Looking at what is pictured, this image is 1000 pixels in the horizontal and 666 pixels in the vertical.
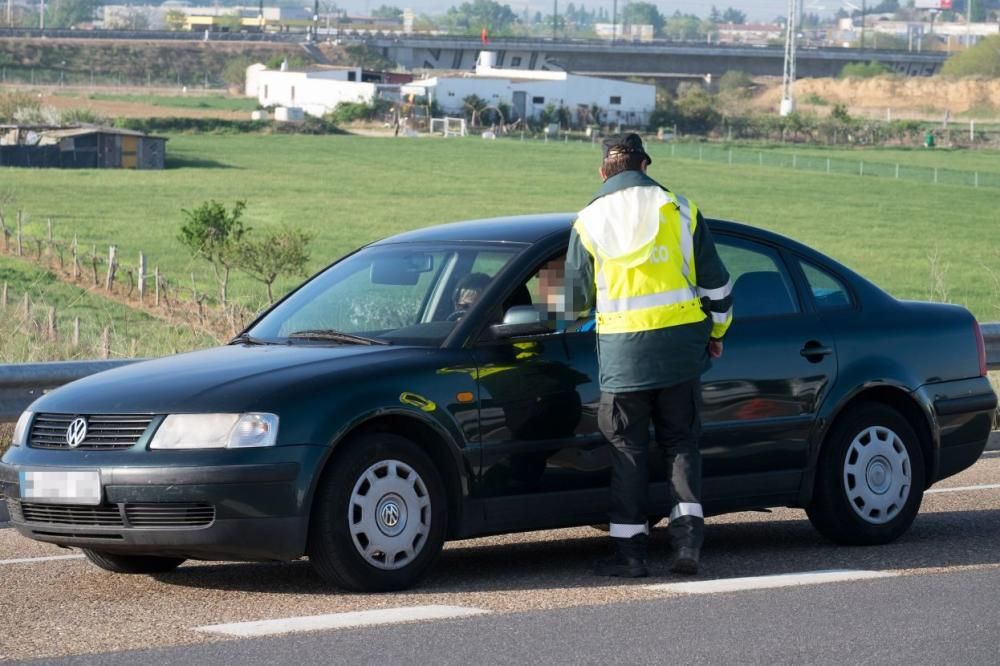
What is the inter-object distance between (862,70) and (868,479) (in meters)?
184

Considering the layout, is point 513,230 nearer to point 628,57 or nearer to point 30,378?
point 30,378

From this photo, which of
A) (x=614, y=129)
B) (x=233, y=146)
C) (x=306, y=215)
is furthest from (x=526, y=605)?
(x=614, y=129)

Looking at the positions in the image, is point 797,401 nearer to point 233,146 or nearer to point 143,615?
point 143,615

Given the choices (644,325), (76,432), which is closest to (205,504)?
(76,432)

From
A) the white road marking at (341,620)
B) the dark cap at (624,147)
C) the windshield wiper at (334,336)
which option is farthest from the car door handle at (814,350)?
the white road marking at (341,620)

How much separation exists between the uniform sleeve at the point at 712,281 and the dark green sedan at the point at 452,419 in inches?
18.5

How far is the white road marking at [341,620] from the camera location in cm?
602

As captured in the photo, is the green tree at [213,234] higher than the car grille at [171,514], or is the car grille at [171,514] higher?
the car grille at [171,514]

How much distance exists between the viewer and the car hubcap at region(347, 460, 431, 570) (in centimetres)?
675

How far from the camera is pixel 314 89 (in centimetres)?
14550

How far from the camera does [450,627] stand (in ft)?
20.0

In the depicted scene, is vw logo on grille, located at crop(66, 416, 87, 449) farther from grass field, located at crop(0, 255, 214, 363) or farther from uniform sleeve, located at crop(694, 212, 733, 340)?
grass field, located at crop(0, 255, 214, 363)

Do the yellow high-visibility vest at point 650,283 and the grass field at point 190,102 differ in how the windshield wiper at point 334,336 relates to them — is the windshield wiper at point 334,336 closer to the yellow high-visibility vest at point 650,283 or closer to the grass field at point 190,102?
the yellow high-visibility vest at point 650,283

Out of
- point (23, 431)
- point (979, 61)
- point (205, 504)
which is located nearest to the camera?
point (205, 504)
